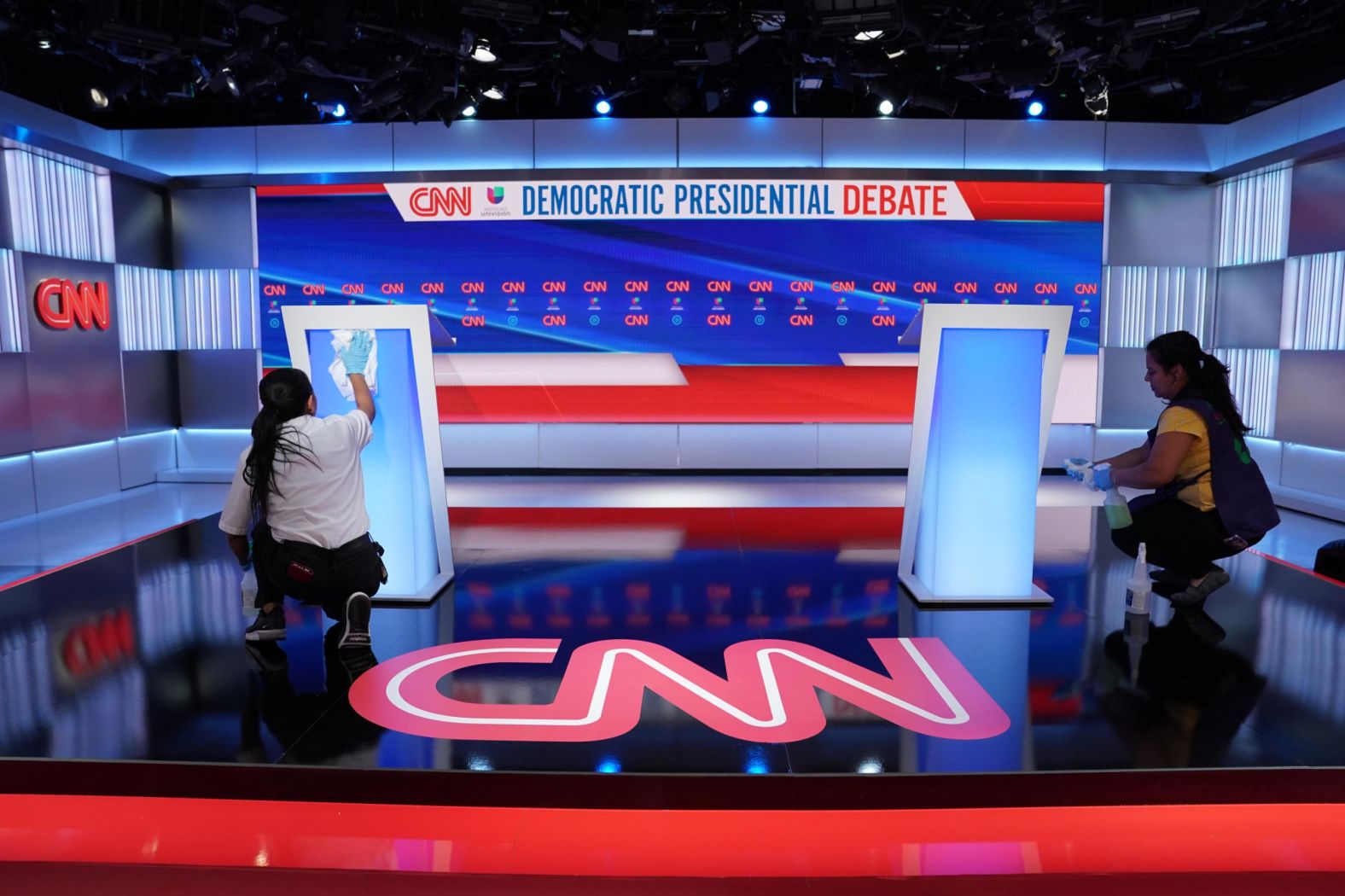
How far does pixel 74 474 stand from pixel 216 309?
6.29 feet

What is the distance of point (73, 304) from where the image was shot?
6.42m

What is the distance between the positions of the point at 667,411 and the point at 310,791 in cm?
564

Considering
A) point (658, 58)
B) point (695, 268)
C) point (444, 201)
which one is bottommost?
point (695, 268)

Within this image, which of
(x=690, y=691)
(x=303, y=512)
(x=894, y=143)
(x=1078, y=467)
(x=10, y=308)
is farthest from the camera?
(x=894, y=143)

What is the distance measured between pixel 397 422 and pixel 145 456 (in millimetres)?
5304

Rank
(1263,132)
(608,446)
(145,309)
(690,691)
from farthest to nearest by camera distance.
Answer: (608,446) < (145,309) < (1263,132) < (690,691)

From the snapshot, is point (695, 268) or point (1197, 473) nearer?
point (1197, 473)

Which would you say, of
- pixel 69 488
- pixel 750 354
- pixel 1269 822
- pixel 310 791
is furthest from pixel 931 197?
pixel 69 488

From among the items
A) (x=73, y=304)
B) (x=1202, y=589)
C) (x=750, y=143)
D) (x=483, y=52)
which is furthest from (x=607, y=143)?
(x=1202, y=589)

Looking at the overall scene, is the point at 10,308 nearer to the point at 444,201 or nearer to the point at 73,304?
the point at 73,304

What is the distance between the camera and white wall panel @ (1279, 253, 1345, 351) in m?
5.93

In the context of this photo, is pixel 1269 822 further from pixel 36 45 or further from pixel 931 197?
pixel 36 45

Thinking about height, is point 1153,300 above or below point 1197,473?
above

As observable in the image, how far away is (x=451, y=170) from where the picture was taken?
728cm
